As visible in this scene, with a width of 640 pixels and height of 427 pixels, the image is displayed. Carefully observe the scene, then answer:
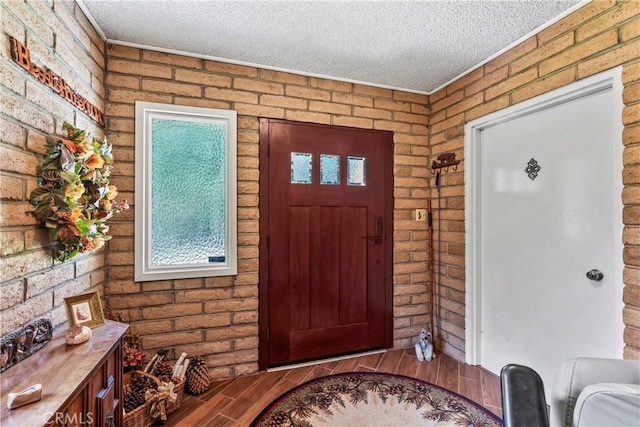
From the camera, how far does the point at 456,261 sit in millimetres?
2658

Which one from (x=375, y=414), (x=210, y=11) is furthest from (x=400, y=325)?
(x=210, y=11)

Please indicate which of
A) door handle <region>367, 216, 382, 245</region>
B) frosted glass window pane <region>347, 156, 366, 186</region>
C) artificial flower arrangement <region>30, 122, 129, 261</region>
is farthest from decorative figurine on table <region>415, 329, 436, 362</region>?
artificial flower arrangement <region>30, 122, 129, 261</region>

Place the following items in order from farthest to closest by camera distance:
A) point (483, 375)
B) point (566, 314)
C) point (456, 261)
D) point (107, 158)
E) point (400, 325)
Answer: point (400, 325), point (456, 261), point (483, 375), point (566, 314), point (107, 158)

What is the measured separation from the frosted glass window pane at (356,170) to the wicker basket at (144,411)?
1.89 meters

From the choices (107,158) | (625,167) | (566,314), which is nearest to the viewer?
(625,167)

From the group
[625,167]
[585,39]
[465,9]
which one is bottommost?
[625,167]

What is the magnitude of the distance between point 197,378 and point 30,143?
167 centimetres

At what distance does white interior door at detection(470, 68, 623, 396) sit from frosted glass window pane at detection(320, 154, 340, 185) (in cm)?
109

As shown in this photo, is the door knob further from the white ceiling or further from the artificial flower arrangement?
the artificial flower arrangement

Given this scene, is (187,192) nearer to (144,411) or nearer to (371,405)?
(144,411)

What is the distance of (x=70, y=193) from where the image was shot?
4.38 feet

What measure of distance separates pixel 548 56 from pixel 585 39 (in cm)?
20

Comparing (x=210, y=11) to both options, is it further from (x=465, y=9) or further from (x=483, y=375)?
(x=483, y=375)

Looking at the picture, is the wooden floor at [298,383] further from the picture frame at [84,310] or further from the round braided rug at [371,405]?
the picture frame at [84,310]
